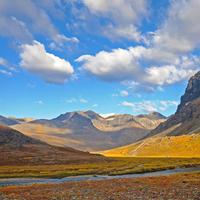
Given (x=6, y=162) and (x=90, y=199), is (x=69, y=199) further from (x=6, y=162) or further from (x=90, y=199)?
(x=6, y=162)

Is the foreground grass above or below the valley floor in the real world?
above

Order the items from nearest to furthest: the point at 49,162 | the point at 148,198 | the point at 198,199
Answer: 1. the point at 198,199
2. the point at 148,198
3. the point at 49,162

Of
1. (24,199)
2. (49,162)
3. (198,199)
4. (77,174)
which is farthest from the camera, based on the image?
(49,162)

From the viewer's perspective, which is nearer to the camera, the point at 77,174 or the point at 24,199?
the point at 24,199

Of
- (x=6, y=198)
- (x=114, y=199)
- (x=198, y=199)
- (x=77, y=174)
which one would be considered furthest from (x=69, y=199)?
(x=77, y=174)

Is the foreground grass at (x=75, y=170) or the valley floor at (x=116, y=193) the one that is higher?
the foreground grass at (x=75, y=170)

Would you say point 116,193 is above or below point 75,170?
below

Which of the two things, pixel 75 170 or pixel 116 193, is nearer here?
pixel 116 193

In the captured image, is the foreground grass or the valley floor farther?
the foreground grass

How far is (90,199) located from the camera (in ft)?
146

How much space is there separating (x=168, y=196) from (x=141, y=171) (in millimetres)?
78336

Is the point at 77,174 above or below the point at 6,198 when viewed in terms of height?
above

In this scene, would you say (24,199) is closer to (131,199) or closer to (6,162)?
(131,199)

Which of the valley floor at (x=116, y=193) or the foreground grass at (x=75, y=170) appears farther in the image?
the foreground grass at (x=75, y=170)
